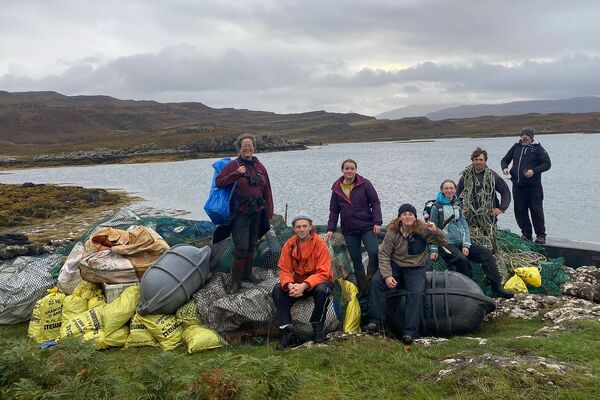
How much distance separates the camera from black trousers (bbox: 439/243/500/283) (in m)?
7.57

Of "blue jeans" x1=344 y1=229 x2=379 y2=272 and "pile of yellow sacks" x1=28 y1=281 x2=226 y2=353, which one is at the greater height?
"blue jeans" x1=344 y1=229 x2=379 y2=272

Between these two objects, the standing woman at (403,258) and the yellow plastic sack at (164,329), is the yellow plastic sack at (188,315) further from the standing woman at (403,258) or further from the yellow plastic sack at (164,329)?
the standing woman at (403,258)

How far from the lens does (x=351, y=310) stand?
23.0 feet

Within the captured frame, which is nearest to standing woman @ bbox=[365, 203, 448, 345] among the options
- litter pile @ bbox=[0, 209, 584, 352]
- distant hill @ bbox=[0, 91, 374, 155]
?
litter pile @ bbox=[0, 209, 584, 352]

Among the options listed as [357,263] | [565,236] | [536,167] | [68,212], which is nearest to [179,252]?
[357,263]

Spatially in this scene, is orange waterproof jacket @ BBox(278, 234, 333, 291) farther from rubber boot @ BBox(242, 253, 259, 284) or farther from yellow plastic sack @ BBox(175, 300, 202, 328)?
yellow plastic sack @ BBox(175, 300, 202, 328)

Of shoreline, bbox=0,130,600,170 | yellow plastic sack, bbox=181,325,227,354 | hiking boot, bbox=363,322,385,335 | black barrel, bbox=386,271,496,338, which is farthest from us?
shoreline, bbox=0,130,600,170

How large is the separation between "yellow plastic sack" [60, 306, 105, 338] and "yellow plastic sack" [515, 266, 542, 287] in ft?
21.6

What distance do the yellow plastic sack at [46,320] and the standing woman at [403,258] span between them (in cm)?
459

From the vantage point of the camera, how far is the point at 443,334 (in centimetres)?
667

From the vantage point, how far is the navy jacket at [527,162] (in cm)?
991

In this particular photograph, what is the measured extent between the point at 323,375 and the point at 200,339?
2028 millimetres

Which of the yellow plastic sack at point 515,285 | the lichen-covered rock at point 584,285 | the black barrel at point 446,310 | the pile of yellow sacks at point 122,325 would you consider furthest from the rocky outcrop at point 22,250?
the lichen-covered rock at point 584,285

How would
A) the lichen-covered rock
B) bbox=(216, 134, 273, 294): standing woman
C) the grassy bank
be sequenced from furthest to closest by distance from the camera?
1. the grassy bank
2. the lichen-covered rock
3. bbox=(216, 134, 273, 294): standing woman
